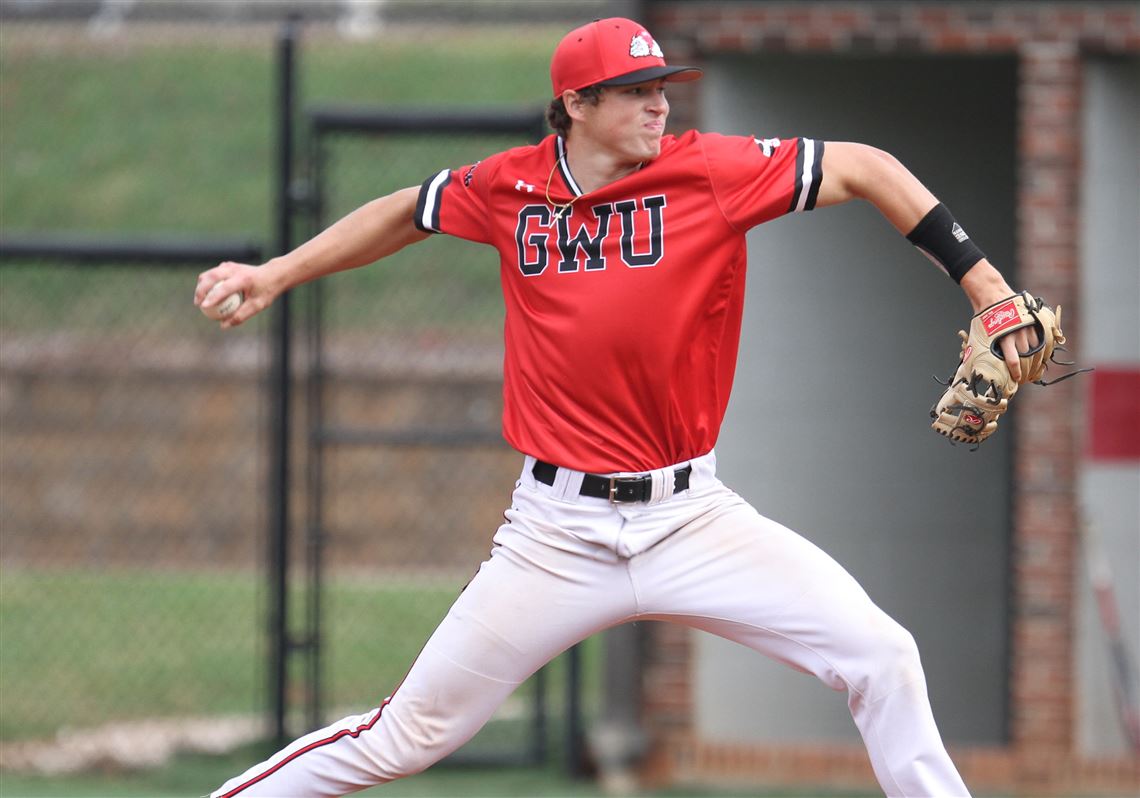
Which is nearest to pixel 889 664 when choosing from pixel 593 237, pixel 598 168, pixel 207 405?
pixel 593 237

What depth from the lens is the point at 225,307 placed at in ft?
11.5

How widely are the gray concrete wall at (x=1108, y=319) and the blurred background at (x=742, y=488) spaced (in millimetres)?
13

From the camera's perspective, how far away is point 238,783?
3.42 metres

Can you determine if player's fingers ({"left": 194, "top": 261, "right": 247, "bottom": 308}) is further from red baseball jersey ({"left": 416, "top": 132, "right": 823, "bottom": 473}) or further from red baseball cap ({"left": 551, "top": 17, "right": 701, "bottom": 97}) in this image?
red baseball cap ({"left": 551, "top": 17, "right": 701, "bottom": 97})

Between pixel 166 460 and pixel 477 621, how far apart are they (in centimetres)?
700

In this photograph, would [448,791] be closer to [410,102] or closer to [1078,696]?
[1078,696]


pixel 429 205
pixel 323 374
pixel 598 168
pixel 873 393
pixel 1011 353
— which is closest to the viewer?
pixel 1011 353

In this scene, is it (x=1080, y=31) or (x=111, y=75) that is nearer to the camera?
(x=1080, y=31)

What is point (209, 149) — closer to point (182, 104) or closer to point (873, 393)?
point (182, 104)

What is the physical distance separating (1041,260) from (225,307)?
3.11 m

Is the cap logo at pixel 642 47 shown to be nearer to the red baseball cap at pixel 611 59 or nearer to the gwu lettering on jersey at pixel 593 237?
the red baseball cap at pixel 611 59

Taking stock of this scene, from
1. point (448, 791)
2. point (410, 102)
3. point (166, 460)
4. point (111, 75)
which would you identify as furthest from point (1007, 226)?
point (111, 75)

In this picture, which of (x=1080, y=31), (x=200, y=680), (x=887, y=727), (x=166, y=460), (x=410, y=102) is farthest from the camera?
(x=410, y=102)

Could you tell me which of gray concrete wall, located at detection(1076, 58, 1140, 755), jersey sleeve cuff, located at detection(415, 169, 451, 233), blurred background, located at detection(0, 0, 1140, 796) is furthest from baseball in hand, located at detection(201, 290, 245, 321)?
gray concrete wall, located at detection(1076, 58, 1140, 755)
